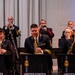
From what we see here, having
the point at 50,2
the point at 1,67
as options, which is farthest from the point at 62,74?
the point at 50,2

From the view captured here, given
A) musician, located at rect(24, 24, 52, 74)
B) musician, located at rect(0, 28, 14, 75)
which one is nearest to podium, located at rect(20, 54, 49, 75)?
musician, located at rect(0, 28, 14, 75)

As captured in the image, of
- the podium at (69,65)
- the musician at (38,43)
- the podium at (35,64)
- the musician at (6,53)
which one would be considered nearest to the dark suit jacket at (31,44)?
the musician at (38,43)

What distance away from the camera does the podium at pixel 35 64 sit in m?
4.86

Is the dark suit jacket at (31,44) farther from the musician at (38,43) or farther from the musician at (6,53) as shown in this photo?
the musician at (6,53)

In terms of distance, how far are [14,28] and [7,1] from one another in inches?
64.8

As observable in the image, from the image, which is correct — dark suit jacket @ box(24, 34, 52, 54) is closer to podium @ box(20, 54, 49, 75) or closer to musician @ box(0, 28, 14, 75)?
musician @ box(0, 28, 14, 75)

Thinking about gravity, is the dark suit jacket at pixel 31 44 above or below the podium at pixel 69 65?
above

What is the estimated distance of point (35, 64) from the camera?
4879mm

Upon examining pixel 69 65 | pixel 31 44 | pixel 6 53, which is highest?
pixel 31 44

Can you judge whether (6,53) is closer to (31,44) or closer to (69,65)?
(31,44)

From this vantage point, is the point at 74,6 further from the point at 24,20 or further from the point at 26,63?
the point at 26,63

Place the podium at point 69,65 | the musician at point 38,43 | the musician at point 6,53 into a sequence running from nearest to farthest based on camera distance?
1. the podium at point 69,65
2. the musician at point 6,53
3. the musician at point 38,43

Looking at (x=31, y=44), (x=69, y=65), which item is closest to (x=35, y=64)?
(x=69, y=65)

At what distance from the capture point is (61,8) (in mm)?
9453
